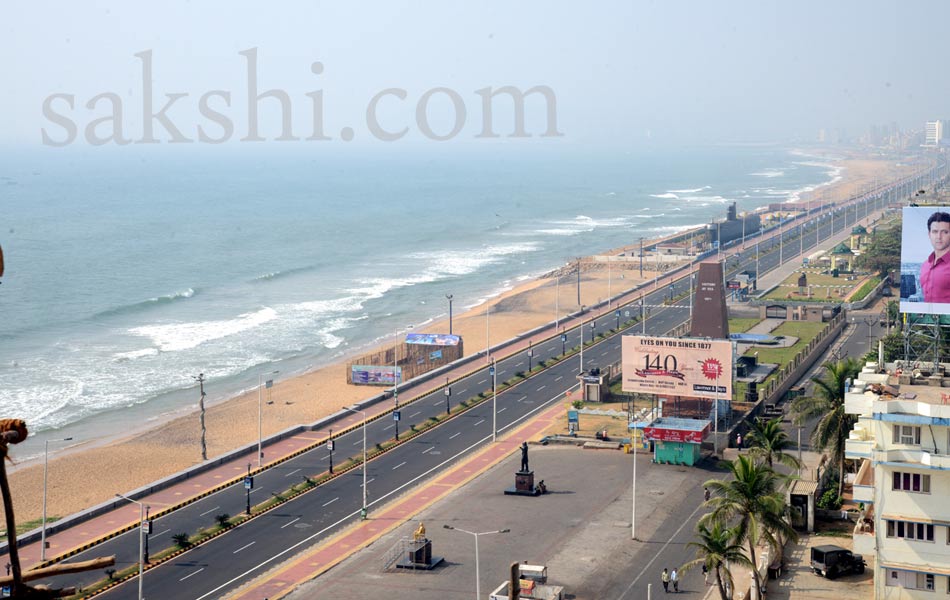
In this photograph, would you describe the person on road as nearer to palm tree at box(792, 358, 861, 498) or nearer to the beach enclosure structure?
palm tree at box(792, 358, 861, 498)

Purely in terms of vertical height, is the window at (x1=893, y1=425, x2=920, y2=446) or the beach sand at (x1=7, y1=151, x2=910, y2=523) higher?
the window at (x1=893, y1=425, x2=920, y2=446)

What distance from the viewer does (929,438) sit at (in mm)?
40344

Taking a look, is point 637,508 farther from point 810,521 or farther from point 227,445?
point 227,445

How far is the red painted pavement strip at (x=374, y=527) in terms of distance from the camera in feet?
162

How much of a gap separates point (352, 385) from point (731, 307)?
48721mm

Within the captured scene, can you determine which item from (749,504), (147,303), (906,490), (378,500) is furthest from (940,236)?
(147,303)

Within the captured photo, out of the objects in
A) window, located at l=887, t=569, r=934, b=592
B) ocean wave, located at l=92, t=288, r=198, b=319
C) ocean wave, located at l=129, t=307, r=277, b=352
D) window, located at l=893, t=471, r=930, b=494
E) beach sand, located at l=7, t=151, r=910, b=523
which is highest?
window, located at l=893, t=471, r=930, b=494

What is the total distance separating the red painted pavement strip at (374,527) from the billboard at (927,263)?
27213 millimetres

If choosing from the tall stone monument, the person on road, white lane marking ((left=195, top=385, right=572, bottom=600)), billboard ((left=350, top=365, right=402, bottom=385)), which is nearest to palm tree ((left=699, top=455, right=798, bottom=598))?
the person on road

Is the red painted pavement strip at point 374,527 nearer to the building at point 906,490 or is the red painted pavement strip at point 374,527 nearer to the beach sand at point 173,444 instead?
the beach sand at point 173,444

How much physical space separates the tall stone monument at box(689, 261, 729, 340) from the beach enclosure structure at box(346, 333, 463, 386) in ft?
85.2

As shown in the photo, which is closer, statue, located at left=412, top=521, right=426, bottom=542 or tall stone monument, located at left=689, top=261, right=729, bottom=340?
statue, located at left=412, top=521, right=426, bottom=542

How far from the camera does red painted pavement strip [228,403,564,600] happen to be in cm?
4950

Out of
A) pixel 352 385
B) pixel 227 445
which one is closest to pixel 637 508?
pixel 227 445
